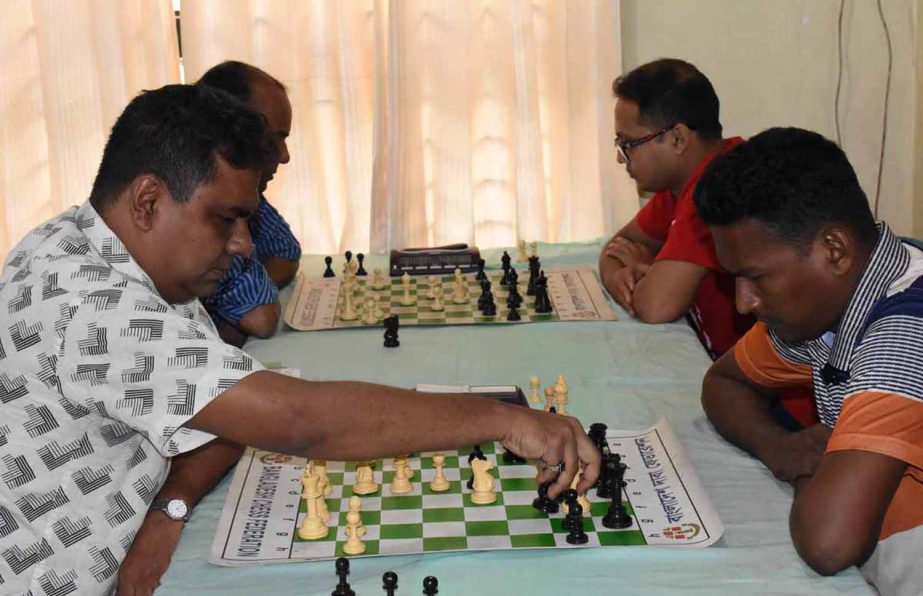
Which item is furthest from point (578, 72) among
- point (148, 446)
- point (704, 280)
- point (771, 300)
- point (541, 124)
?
point (148, 446)

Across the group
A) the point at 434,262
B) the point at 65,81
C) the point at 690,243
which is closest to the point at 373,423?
the point at 690,243

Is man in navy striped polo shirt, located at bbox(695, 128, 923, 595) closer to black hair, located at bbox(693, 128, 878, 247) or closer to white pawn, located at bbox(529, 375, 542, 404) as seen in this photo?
black hair, located at bbox(693, 128, 878, 247)

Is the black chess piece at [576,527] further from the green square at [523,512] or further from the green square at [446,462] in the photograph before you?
the green square at [446,462]

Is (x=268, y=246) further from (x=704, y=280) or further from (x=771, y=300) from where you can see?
(x=771, y=300)

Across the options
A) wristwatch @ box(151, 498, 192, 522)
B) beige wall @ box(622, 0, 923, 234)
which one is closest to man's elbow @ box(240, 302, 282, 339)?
wristwatch @ box(151, 498, 192, 522)

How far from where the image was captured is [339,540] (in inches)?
64.8

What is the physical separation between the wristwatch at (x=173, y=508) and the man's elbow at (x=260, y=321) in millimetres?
969

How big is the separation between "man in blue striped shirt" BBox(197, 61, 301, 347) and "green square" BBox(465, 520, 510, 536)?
870 millimetres

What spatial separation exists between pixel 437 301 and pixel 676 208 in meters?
0.74

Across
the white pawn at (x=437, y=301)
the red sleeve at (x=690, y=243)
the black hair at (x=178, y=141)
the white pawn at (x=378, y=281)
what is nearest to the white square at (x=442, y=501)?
the black hair at (x=178, y=141)

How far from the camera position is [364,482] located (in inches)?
71.1

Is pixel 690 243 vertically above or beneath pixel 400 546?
above

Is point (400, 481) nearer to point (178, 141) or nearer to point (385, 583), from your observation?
point (385, 583)

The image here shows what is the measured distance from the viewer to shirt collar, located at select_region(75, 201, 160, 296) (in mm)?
1602
